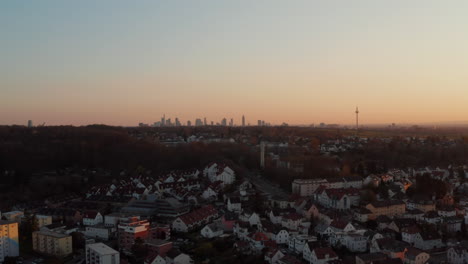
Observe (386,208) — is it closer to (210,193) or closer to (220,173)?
(210,193)

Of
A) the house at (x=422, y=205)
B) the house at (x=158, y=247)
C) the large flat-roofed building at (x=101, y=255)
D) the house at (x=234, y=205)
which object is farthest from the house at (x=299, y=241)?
the house at (x=422, y=205)

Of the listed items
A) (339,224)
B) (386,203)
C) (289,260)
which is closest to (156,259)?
(289,260)

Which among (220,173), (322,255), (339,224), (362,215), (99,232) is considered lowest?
(99,232)

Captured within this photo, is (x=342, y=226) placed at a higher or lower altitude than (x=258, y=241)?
higher

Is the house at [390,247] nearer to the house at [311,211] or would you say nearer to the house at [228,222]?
the house at [311,211]

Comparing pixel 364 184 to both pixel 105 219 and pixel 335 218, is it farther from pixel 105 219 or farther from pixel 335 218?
pixel 105 219

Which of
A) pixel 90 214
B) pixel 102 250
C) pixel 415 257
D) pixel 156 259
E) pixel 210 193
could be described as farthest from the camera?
pixel 210 193

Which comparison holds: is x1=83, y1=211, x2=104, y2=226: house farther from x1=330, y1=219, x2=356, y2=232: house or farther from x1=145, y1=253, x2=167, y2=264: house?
x1=330, y1=219, x2=356, y2=232: house
